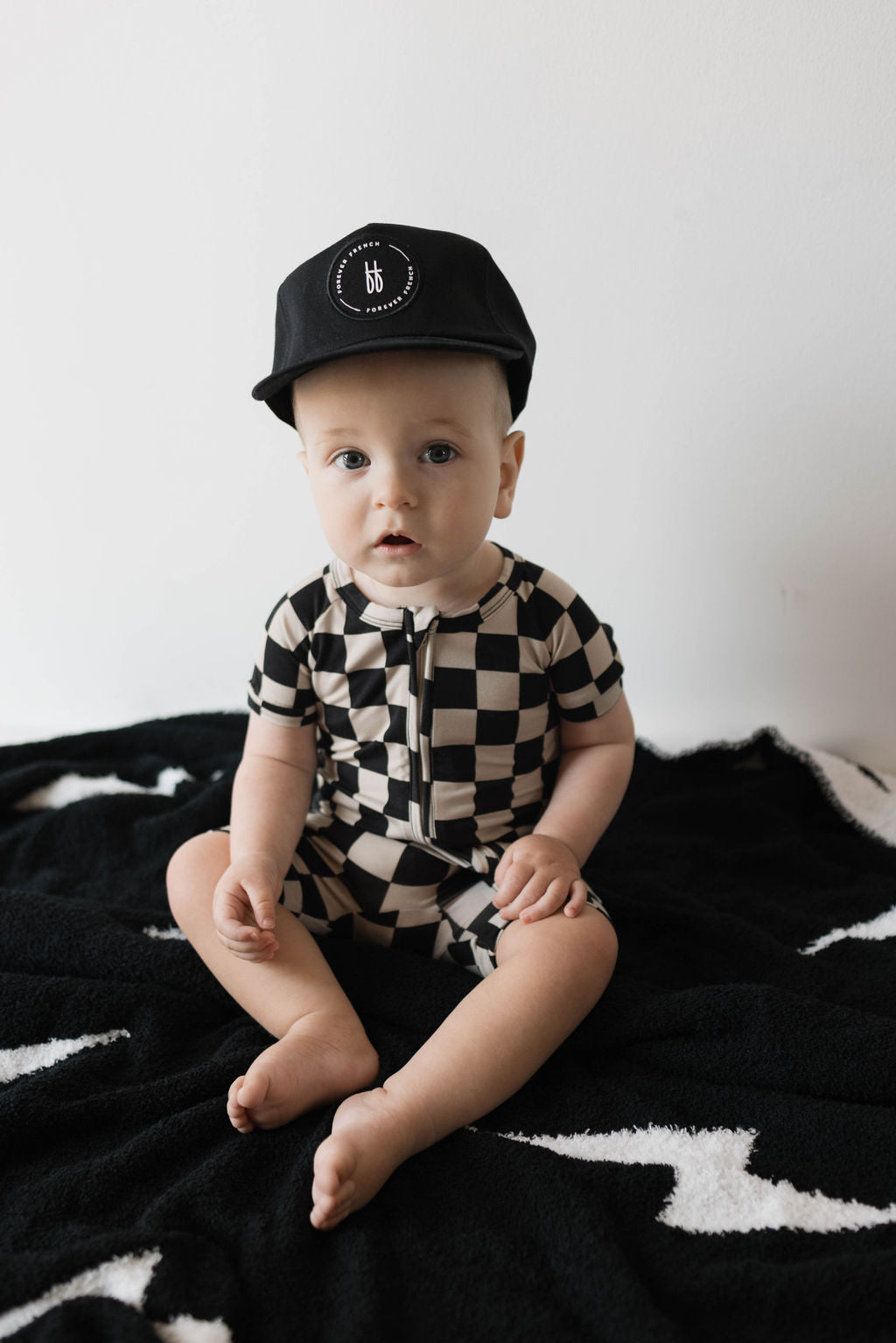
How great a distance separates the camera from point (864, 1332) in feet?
1.91

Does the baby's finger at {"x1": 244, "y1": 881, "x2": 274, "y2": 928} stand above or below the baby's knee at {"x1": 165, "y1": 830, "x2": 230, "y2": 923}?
above

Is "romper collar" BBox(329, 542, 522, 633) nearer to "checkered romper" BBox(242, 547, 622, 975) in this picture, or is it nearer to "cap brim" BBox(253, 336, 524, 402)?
"checkered romper" BBox(242, 547, 622, 975)

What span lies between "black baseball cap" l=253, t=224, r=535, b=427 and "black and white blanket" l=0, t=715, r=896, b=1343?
0.53 m

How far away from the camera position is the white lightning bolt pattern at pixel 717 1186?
67 cm

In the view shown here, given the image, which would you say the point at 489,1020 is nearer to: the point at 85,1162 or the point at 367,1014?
the point at 367,1014

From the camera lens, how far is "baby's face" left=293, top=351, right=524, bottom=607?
2.47 feet

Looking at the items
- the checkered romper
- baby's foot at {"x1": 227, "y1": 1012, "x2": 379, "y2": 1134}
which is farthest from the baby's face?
baby's foot at {"x1": 227, "y1": 1012, "x2": 379, "y2": 1134}

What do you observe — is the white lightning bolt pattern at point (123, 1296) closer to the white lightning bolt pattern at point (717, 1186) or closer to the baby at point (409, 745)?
the baby at point (409, 745)

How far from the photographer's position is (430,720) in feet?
2.96

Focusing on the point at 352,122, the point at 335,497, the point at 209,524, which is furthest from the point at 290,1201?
the point at 352,122

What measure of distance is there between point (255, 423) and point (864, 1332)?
43.2 inches

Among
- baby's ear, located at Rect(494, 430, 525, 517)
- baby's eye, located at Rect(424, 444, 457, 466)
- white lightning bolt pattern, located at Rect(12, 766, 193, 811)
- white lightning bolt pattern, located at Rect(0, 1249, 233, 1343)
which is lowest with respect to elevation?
white lightning bolt pattern, located at Rect(12, 766, 193, 811)

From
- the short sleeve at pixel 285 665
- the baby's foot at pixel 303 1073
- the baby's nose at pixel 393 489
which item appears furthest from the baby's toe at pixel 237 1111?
the baby's nose at pixel 393 489

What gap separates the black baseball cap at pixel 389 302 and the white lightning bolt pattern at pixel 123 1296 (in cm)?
61
